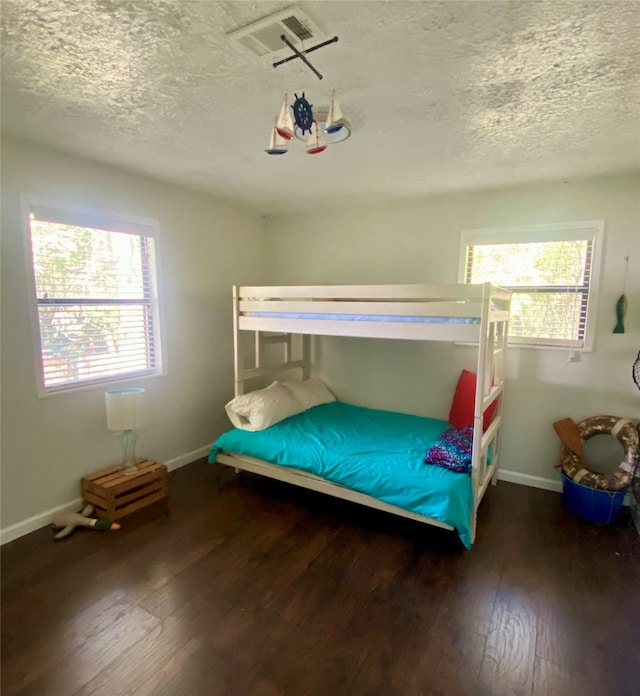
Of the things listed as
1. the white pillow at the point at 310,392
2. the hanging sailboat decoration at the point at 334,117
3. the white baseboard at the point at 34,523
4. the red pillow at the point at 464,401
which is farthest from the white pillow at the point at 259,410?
the hanging sailboat decoration at the point at 334,117

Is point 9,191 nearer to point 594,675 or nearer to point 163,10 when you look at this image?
point 163,10

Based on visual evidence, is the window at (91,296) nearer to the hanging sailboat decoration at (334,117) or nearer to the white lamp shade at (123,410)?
the white lamp shade at (123,410)

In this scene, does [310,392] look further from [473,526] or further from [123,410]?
[473,526]

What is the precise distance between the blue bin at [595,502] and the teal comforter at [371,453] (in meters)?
0.98

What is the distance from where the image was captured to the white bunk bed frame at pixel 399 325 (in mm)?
2273

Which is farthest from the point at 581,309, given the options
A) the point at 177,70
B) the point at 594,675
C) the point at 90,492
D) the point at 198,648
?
the point at 90,492

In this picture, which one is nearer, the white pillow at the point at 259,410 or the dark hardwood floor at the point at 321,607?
the dark hardwood floor at the point at 321,607

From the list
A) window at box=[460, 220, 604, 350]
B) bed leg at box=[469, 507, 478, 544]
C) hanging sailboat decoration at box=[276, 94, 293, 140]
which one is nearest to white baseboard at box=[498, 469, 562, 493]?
bed leg at box=[469, 507, 478, 544]

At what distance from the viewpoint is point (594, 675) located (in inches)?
60.0

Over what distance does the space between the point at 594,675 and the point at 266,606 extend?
142 centimetres

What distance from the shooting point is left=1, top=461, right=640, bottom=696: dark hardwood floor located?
Result: 1.50m

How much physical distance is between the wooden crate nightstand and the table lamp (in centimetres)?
7

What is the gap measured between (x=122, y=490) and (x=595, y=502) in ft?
10.7

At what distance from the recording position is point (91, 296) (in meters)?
2.68
